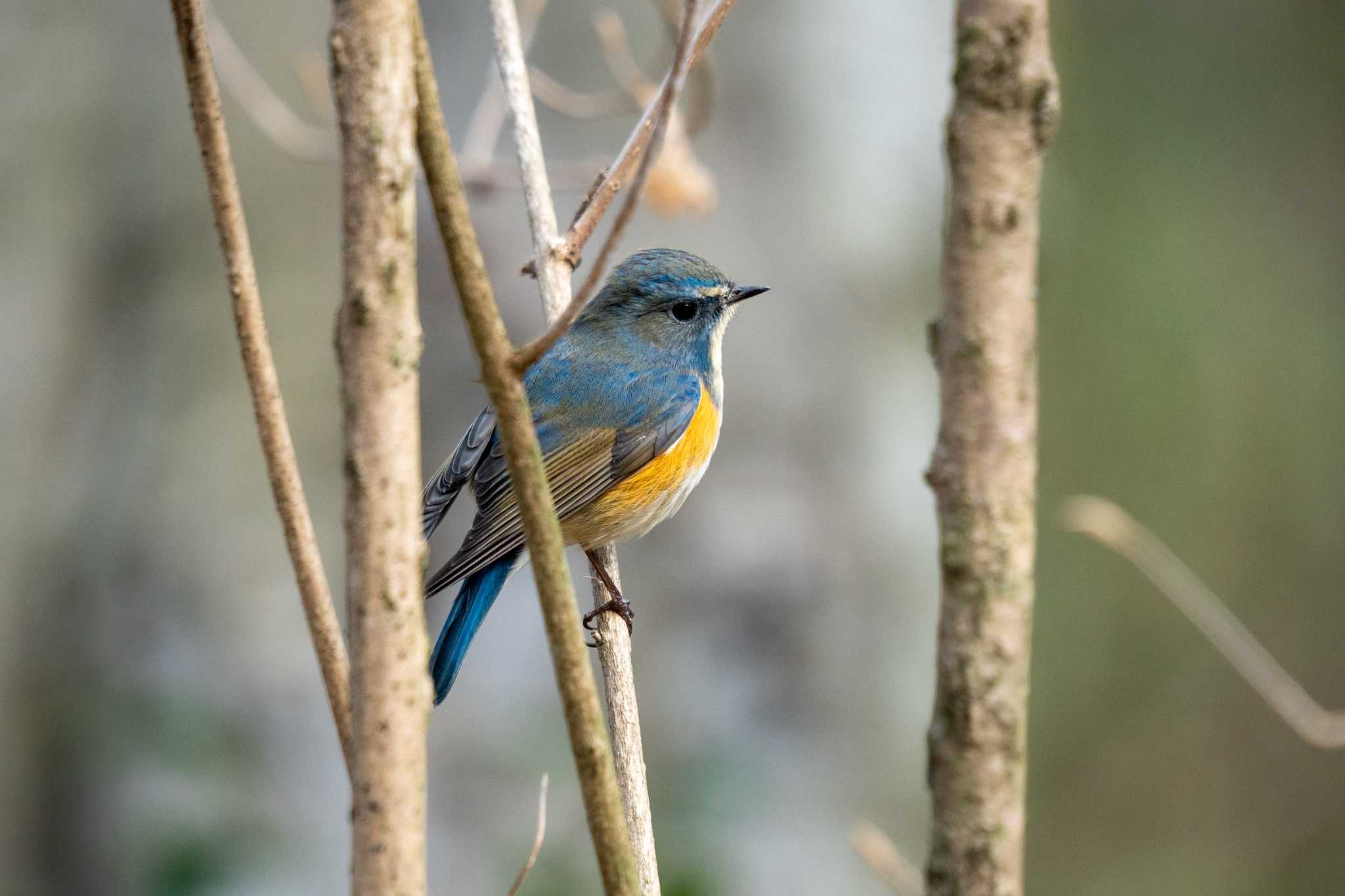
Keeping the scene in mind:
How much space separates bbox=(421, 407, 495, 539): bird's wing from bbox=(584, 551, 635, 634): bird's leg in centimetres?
34

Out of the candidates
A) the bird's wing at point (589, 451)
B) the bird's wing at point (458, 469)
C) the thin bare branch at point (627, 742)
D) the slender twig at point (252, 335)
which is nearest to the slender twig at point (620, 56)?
the bird's wing at point (589, 451)

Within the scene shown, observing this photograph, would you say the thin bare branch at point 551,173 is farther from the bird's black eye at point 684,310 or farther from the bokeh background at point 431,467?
the bird's black eye at point 684,310

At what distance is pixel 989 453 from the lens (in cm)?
81

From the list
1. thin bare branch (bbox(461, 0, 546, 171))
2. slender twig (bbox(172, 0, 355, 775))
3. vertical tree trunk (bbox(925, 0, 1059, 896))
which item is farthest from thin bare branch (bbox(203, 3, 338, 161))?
vertical tree trunk (bbox(925, 0, 1059, 896))

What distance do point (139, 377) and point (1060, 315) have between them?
4.38 m

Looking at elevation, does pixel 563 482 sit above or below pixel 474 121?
below

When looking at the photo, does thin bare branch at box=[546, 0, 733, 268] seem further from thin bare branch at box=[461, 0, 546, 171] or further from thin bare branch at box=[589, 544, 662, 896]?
thin bare branch at box=[461, 0, 546, 171]

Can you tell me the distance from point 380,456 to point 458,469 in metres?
2.21

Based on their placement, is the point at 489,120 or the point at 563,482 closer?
the point at 563,482

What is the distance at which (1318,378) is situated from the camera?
6.37 m

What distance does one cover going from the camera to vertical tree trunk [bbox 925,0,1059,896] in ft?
2.60

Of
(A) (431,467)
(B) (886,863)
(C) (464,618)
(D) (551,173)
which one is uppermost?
(D) (551,173)

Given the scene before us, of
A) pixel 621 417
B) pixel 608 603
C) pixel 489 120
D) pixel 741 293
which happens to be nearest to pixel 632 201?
pixel 608 603

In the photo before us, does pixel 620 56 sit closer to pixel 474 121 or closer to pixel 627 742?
pixel 474 121
